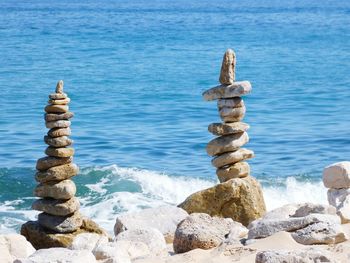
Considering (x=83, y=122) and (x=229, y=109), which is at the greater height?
(x=83, y=122)

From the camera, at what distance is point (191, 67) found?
141 ft

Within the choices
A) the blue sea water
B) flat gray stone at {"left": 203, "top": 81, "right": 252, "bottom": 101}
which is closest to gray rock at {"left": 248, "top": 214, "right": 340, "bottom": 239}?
flat gray stone at {"left": 203, "top": 81, "right": 252, "bottom": 101}

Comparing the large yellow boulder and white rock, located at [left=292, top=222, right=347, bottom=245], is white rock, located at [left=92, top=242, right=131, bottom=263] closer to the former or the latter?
white rock, located at [left=292, top=222, right=347, bottom=245]

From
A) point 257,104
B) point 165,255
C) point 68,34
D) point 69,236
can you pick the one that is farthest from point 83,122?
point 68,34

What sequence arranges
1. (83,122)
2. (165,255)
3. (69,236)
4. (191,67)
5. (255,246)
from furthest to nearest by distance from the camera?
(191,67)
(83,122)
(69,236)
(165,255)
(255,246)

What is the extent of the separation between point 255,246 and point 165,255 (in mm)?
1244

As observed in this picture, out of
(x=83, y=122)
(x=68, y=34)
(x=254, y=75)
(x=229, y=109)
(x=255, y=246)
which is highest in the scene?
(x=68, y=34)

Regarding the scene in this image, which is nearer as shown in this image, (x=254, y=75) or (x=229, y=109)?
(x=229, y=109)

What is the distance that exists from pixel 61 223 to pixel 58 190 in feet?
1.53

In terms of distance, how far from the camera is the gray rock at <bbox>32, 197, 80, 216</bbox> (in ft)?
47.4

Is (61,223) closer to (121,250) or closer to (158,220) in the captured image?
(158,220)

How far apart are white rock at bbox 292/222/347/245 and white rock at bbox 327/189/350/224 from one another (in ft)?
4.18

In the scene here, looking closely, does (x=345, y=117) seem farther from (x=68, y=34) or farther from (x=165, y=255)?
(x=68, y=34)

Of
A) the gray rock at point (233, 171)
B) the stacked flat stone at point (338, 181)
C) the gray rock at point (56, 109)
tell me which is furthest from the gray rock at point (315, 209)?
the gray rock at point (56, 109)
